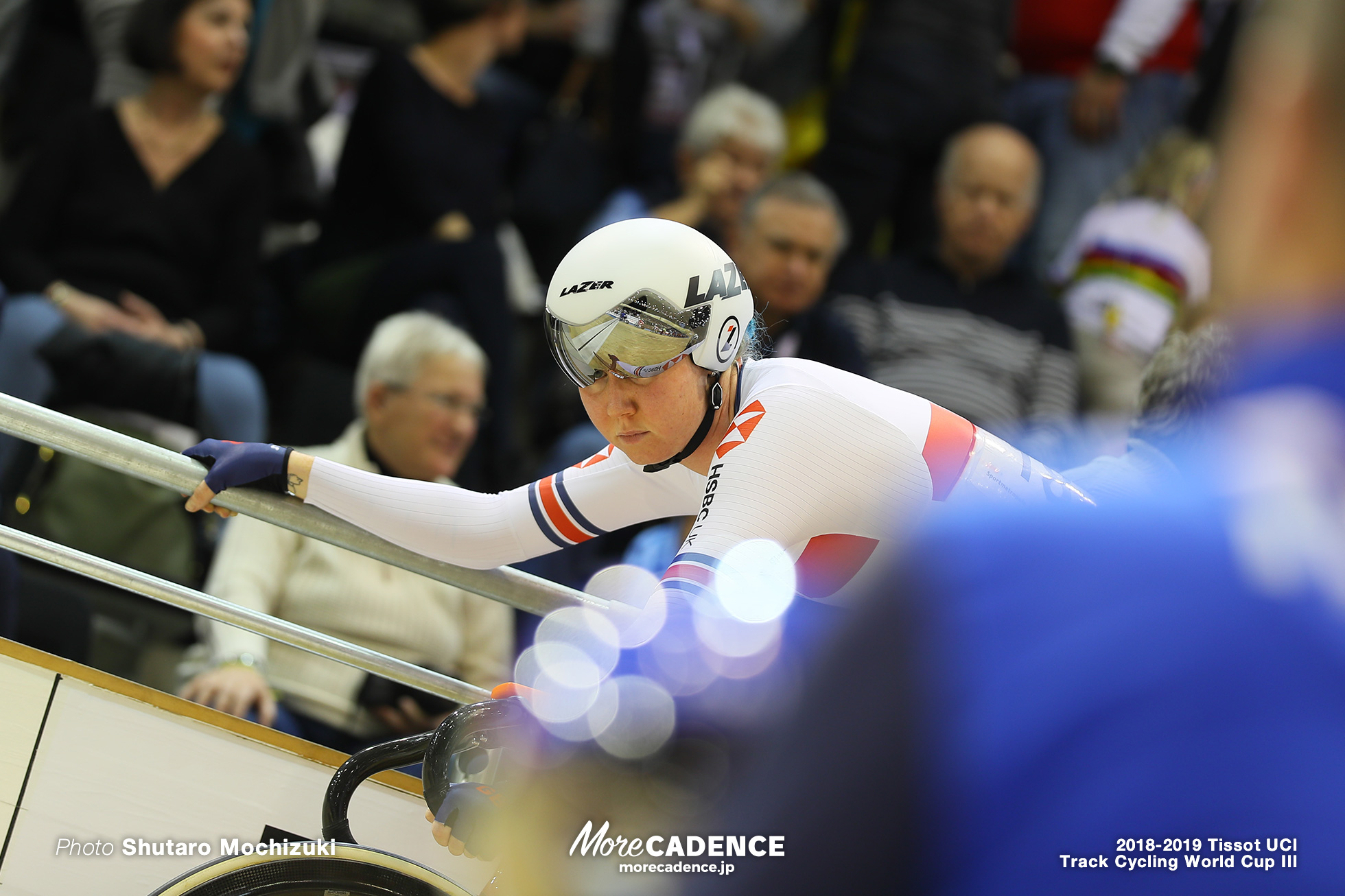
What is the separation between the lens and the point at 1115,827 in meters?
0.61

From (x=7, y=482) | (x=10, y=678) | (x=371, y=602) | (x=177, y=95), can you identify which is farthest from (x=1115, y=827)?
(x=177, y=95)

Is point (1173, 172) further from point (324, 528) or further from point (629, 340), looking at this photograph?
point (324, 528)

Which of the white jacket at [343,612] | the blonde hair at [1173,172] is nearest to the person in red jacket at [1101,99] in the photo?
the blonde hair at [1173,172]

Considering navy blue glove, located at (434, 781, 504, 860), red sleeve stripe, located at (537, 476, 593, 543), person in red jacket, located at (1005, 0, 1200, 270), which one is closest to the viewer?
navy blue glove, located at (434, 781, 504, 860)

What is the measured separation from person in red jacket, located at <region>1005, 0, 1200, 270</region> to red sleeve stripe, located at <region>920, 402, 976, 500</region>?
4110 millimetres

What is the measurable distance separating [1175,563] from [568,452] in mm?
4275

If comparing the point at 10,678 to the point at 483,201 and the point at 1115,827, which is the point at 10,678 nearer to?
the point at 1115,827

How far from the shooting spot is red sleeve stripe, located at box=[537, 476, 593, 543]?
10.2 ft

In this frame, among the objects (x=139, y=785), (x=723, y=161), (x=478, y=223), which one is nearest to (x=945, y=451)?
(x=139, y=785)

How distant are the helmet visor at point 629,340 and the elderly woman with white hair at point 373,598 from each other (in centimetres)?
140

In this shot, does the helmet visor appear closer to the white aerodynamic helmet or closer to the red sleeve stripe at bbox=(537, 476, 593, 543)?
the white aerodynamic helmet

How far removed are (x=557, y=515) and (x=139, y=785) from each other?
1.05m

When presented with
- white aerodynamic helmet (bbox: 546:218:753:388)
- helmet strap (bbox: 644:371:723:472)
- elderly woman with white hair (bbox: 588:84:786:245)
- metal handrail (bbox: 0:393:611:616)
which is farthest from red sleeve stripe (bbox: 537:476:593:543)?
elderly woman with white hair (bbox: 588:84:786:245)

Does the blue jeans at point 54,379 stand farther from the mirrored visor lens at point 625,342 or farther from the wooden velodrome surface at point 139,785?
the mirrored visor lens at point 625,342
